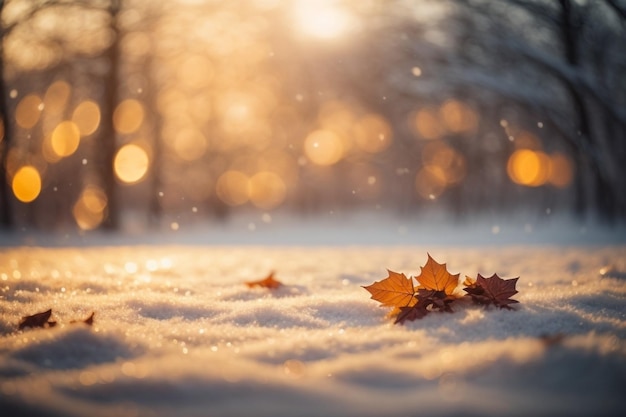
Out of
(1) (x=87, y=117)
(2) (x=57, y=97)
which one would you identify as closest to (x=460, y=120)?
(1) (x=87, y=117)

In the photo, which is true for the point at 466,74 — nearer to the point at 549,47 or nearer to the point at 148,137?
the point at 549,47

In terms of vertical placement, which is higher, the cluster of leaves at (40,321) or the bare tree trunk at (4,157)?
the bare tree trunk at (4,157)

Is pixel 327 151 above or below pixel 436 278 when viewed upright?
above

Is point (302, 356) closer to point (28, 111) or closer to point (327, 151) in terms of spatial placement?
point (28, 111)

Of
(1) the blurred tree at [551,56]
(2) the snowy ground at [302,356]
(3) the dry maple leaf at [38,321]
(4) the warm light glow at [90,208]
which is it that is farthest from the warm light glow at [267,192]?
(3) the dry maple leaf at [38,321]

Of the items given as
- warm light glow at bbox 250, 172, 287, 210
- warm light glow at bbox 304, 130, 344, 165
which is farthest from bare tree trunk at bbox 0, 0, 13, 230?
warm light glow at bbox 250, 172, 287, 210

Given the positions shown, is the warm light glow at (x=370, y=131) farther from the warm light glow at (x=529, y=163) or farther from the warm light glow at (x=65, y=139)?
the warm light glow at (x=65, y=139)
